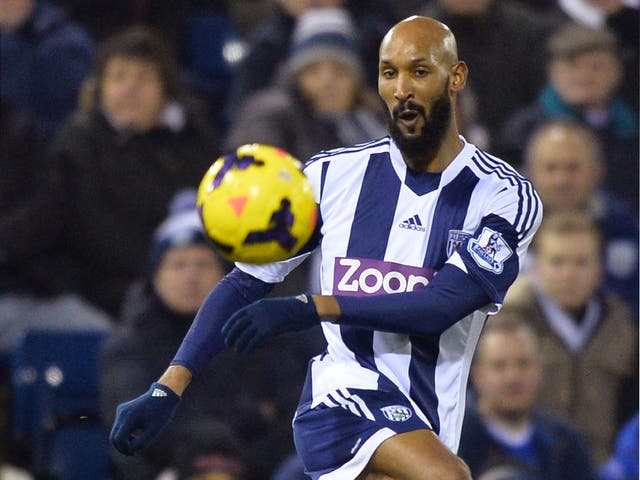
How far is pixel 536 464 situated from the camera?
5.62 meters

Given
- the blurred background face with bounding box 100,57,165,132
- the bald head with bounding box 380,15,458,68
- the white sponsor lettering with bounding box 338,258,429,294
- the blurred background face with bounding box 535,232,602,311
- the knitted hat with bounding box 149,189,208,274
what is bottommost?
the blurred background face with bounding box 535,232,602,311

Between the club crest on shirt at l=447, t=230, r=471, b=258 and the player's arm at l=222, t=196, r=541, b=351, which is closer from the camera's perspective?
the player's arm at l=222, t=196, r=541, b=351

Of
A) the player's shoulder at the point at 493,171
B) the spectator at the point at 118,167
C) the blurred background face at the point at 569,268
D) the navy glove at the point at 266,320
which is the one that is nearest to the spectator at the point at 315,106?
the spectator at the point at 118,167

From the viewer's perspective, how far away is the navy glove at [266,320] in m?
3.09

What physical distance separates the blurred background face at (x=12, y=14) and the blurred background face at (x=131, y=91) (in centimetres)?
64

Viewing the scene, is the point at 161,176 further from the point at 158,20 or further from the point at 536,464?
the point at 536,464

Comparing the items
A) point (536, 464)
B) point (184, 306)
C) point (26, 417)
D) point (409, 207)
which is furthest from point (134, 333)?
point (409, 207)

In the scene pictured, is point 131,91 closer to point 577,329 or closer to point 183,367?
point 577,329

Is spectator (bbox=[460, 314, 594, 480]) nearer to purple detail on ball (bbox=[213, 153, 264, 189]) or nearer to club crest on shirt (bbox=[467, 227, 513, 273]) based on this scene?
club crest on shirt (bbox=[467, 227, 513, 273])

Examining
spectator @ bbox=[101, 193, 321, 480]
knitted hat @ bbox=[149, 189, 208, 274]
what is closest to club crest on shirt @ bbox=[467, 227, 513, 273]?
spectator @ bbox=[101, 193, 321, 480]

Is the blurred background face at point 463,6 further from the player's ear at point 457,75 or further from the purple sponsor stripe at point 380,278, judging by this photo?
the purple sponsor stripe at point 380,278

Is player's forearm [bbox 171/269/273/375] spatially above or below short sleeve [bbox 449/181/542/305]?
below

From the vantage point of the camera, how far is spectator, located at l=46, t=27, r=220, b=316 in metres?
6.40

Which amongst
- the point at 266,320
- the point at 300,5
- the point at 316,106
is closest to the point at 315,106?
the point at 316,106
